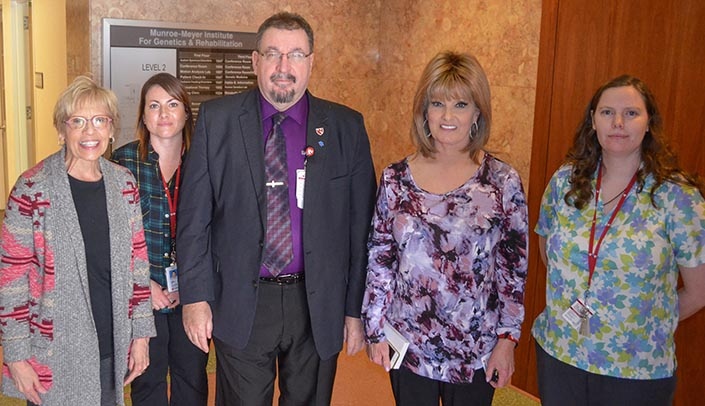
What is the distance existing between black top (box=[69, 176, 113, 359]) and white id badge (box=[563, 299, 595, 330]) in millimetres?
1568

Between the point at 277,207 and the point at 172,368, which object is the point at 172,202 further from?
the point at 172,368

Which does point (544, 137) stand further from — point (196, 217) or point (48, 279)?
point (48, 279)

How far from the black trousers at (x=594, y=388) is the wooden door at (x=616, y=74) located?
103 cm

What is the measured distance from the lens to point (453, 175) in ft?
7.77

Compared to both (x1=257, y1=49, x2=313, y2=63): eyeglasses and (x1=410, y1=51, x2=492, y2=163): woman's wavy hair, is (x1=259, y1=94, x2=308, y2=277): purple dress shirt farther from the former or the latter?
(x1=410, y1=51, x2=492, y2=163): woman's wavy hair

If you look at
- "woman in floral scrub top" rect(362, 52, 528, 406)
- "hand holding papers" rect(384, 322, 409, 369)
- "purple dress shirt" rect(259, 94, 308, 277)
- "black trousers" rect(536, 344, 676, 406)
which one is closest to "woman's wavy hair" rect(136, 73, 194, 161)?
"purple dress shirt" rect(259, 94, 308, 277)

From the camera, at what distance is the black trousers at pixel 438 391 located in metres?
2.36

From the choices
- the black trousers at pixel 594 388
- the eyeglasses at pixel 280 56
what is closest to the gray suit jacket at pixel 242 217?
the eyeglasses at pixel 280 56

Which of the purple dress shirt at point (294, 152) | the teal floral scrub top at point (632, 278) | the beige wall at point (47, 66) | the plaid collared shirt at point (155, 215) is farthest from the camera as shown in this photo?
the beige wall at point (47, 66)

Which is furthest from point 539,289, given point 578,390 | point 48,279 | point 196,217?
point 48,279

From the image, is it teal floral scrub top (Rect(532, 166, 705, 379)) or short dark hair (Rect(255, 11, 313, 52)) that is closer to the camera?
teal floral scrub top (Rect(532, 166, 705, 379))

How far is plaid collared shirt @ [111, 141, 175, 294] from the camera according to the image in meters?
2.78

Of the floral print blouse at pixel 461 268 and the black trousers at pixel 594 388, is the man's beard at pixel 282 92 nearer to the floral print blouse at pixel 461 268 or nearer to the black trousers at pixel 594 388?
the floral print blouse at pixel 461 268

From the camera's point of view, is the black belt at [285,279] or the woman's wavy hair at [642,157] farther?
the black belt at [285,279]
